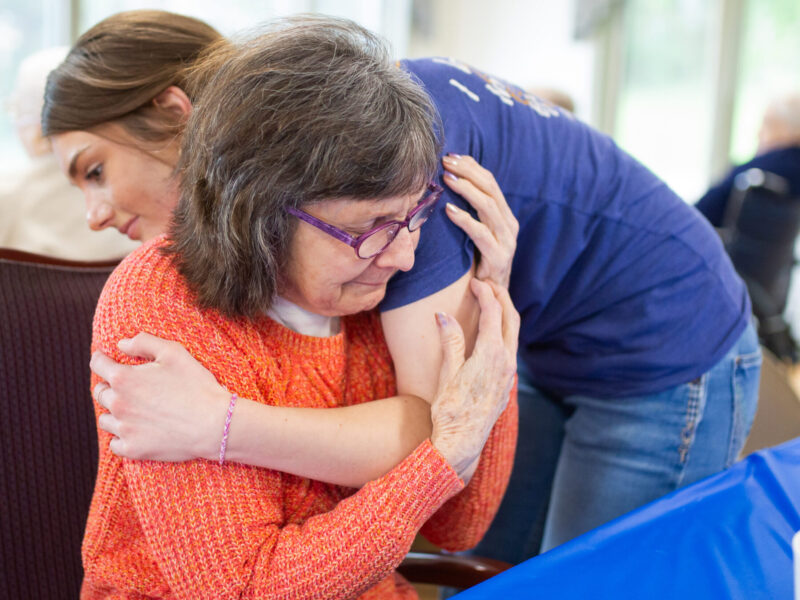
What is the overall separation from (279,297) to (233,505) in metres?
0.28

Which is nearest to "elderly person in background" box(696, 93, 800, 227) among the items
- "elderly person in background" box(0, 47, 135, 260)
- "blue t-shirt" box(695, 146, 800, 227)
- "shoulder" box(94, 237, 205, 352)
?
"blue t-shirt" box(695, 146, 800, 227)

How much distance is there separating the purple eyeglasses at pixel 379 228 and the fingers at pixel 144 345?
21 centimetres

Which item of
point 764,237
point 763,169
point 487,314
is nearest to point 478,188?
point 487,314

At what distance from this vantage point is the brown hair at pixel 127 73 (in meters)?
1.12

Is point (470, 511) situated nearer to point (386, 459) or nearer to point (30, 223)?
point (386, 459)

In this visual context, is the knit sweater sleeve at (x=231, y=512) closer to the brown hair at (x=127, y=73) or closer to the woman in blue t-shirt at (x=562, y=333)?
the woman in blue t-shirt at (x=562, y=333)

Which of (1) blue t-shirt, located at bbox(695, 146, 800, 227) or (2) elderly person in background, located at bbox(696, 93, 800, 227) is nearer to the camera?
(1) blue t-shirt, located at bbox(695, 146, 800, 227)

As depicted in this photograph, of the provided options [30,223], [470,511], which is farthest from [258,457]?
[30,223]

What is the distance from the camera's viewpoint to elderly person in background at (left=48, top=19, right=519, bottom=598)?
84 cm

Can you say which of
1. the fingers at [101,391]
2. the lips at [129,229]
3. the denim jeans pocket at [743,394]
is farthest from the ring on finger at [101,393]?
the denim jeans pocket at [743,394]

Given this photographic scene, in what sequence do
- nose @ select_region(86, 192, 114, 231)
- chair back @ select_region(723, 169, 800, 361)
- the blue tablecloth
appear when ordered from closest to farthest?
the blue tablecloth → nose @ select_region(86, 192, 114, 231) → chair back @ select_region(723, 169, 800, 361)

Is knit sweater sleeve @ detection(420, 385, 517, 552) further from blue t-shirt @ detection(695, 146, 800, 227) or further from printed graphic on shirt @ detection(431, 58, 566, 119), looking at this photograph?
blue t-shirt @ detection(695, 146, 800, 227)

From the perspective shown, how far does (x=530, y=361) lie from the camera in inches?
54.9

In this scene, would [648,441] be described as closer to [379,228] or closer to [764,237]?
[379,228]
